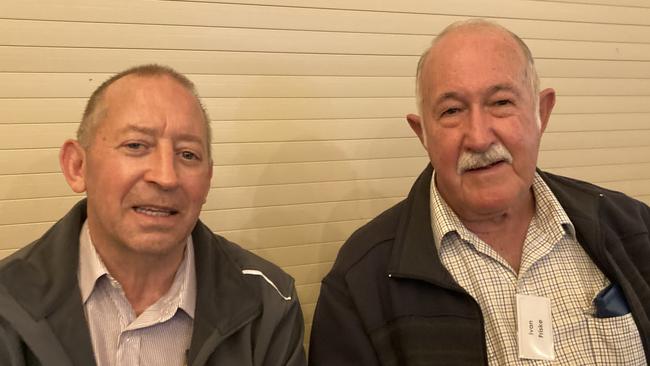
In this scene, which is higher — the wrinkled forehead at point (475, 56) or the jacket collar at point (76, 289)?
the wrinkled forehead at point (475, 56)

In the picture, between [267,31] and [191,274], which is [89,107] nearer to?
[191,274]

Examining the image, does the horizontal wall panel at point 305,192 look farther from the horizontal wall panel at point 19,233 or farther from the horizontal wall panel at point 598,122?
the horizontal wall panel at point 598,122

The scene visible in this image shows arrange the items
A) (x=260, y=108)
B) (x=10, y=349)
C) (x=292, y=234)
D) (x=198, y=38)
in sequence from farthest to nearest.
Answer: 1. (x=292, y=234)
2. (x=260, y=108)
3. (x=198, y=38)
4. (x=10, y=349)

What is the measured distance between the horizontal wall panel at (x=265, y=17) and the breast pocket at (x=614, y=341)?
122 cm

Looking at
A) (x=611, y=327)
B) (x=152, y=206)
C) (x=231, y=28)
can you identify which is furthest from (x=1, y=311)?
(x=611, y=327)

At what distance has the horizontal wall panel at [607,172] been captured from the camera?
96.8 inches

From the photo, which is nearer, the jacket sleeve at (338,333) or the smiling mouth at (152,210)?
the smiling mouth at (152,210)

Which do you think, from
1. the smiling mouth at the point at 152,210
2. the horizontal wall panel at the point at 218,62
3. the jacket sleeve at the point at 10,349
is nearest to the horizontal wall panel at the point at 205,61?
the horizontal wall panel at the point at 218,62

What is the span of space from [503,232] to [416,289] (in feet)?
1.17

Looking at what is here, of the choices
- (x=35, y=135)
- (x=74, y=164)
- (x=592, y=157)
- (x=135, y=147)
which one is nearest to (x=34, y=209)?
(x=35, y=135)

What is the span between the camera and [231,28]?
187 centimetres

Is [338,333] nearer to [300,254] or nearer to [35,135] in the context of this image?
[300,254]

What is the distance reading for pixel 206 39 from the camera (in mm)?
1841

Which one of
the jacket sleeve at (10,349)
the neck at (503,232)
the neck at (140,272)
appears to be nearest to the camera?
the jacket sleeve at (10,349)
